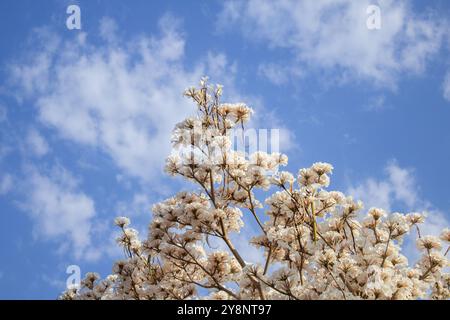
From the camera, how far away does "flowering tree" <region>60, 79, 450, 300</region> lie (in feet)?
25.3

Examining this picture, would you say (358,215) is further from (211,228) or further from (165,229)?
(165,229)

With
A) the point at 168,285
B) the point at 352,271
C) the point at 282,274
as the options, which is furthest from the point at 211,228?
the point at 352,271

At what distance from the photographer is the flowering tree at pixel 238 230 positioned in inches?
304

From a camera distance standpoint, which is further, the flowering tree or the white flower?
the white flower

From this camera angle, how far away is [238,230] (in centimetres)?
953

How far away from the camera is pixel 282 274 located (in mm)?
7160

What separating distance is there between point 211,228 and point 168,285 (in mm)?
1408

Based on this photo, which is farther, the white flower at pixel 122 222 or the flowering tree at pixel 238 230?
the white flower at pixel 122 222

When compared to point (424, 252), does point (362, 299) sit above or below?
below
